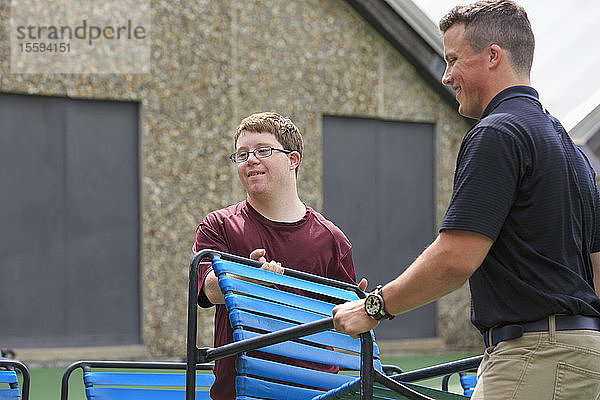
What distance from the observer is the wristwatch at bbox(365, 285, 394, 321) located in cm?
242

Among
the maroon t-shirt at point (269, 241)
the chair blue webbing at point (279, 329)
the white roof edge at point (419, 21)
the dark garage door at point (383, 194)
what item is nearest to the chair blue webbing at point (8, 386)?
the maroon t-shirt at point (269, 241)

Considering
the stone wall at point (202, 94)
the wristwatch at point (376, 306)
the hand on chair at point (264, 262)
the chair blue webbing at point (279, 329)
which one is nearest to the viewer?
the wristwatch at point (376, 306)

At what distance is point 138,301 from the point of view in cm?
1020

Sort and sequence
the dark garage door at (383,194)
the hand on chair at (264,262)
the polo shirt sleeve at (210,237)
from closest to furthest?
the hand on chair at (264,262) < the polo shirt sleeve at (210,237) < the dark garage door at (383,194)

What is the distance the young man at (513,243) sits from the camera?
229cm

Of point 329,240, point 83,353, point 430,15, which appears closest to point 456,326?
point 430,15

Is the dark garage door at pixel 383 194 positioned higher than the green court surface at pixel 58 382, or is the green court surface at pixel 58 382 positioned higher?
the dark garage door at pixel 383 194

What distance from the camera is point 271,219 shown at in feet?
11.6

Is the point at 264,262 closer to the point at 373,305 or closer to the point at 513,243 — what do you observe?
the point at 373,305

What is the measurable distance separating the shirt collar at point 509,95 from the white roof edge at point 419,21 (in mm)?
9115

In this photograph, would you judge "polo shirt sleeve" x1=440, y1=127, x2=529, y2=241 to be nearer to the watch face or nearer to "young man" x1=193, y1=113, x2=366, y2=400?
the watch face

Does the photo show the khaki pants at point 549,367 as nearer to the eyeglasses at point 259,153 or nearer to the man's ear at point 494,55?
the man's ear at point 494,55

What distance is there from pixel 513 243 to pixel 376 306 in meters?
0.36

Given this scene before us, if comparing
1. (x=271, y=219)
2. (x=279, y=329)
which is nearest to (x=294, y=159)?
(x=271, y=219)
